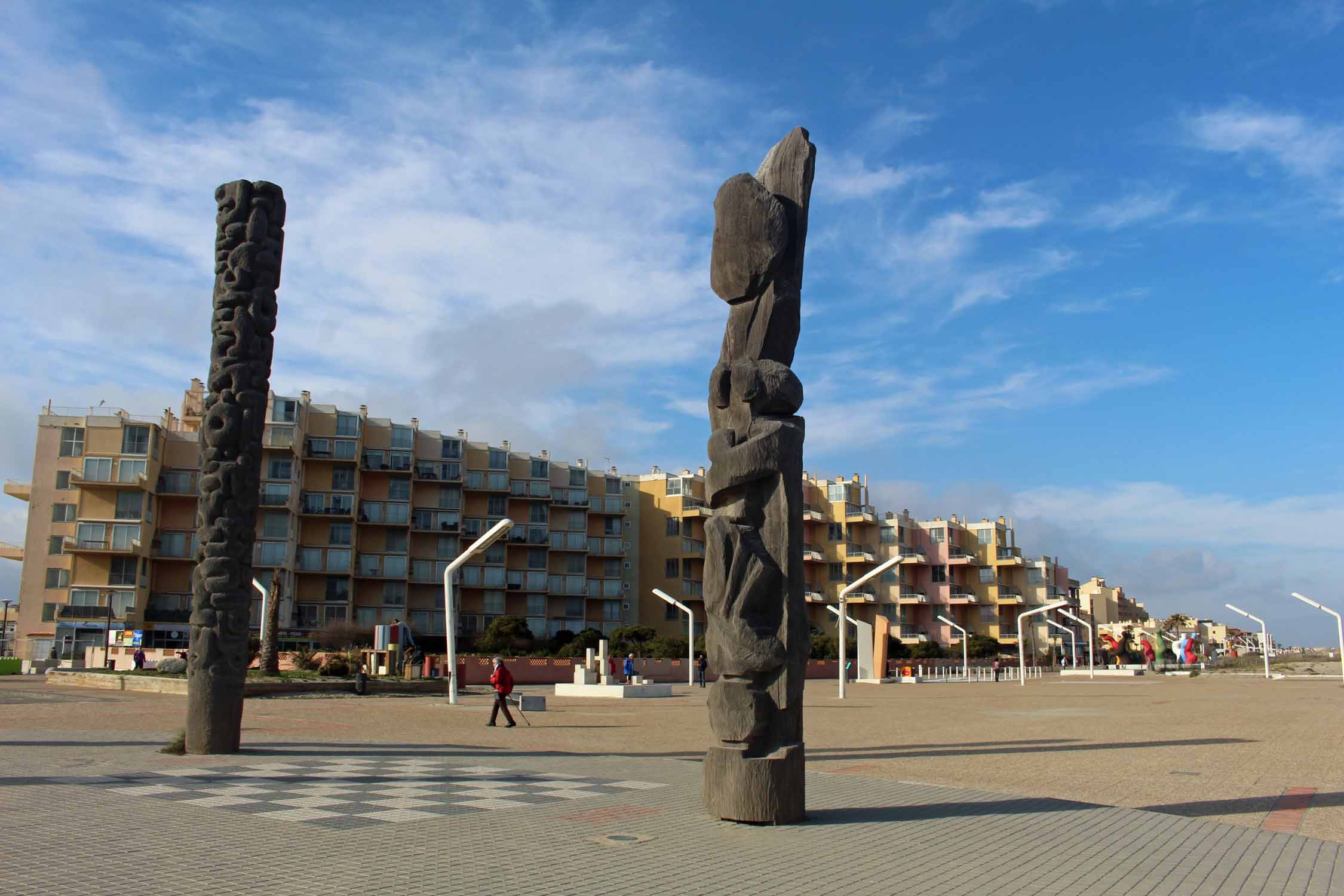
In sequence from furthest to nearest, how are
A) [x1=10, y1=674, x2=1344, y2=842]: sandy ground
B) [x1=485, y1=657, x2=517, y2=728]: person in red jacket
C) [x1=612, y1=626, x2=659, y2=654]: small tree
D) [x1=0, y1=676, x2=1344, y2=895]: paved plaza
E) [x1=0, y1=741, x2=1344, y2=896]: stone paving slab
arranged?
1. [x1=612, y1=626, x2=659, y2=654]: small tree
2. [x1=485, y1=657, x2=517, y2=728]: person in red jacket
3. [x1=10, y1=674, x2=1344, y2=842]: sandy ground
4. [x1=0, y1=676, x2=1344, y2=895]: paved plaza
5. [x1=0, y1=741, x2=1344, y2=896]: stone paving slab

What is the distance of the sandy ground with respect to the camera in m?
11.6

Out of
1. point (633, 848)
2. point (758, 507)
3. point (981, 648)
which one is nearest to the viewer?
point (633, 848)

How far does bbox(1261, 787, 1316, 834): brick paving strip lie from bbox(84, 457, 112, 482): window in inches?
2431

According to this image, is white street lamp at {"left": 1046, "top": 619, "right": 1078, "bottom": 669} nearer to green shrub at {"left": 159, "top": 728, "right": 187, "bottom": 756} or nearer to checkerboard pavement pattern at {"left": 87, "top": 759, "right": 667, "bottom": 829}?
checkerboard pavement pattern at {"left": 87, "top": 759, "right": 667, "bottom": 829}

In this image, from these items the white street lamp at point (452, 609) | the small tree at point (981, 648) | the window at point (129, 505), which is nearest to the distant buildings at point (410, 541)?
the window at point (129, 505)

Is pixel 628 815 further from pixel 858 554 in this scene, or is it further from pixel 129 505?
pixel 858 554

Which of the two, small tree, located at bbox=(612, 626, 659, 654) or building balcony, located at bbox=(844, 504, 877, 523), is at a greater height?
building balcony, located at bbox=(844, 504, 877, 523)

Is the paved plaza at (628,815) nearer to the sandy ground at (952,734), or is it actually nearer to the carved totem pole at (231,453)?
the sandy ground at (952,734)

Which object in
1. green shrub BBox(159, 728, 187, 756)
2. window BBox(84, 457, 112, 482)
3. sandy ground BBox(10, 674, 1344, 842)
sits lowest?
sandy ground BBox(10, 674, 1344, 842)

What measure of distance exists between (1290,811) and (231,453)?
12.1m

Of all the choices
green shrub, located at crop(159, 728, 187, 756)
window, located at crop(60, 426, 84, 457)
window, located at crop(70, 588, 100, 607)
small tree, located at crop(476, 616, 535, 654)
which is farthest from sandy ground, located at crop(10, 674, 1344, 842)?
window, located at crop(60, 426, 84, 457)

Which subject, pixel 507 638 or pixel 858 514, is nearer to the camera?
pixel 507 638

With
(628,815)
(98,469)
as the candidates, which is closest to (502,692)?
(628,815)

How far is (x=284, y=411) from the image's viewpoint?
64812 millimetres
